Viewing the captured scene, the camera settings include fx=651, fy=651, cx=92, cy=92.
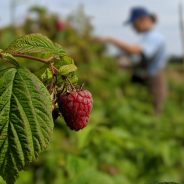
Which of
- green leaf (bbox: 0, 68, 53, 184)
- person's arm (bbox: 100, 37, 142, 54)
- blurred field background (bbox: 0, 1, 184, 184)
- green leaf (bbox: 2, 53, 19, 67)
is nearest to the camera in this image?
green leaf (bbox: 0, 68, 53, 184)

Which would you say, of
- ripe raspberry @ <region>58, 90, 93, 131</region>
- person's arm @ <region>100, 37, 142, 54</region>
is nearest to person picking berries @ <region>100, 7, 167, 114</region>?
person's arm @ <region>100, 37, 142, 54</region>

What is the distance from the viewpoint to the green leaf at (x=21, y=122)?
117cm

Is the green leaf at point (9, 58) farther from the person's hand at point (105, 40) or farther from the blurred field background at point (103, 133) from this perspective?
the person's hand at point (105, 40)

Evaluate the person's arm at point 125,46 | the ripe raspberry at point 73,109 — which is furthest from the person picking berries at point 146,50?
the ripe raspberry at point 73,109

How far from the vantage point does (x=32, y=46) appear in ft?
4.25

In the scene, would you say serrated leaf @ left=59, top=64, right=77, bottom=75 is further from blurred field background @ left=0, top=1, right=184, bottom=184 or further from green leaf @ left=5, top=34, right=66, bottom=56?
blurred field background @ left=0, top=1, right=184, bottom=184

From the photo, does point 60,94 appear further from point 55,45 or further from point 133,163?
point 133,163

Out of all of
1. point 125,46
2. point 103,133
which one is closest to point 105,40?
point 125,46

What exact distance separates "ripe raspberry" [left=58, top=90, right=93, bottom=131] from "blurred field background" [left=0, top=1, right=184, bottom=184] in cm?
161

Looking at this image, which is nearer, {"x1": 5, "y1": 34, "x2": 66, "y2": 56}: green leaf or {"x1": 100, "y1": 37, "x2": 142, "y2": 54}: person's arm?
{"x1": 5, "y1": 34, "x2": 66, "y2": 56}: green leaf

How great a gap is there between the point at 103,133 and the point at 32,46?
5.62ft

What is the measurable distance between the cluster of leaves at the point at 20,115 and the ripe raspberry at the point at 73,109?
0.13 feet

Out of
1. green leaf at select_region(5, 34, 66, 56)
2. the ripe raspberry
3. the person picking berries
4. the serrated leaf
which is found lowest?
the person picking berries

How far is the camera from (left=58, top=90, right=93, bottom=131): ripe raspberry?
1.31 m
